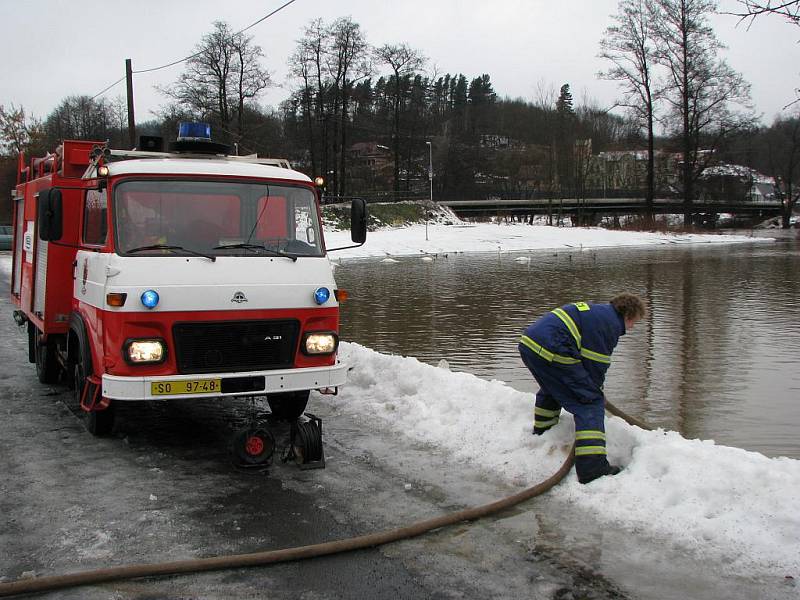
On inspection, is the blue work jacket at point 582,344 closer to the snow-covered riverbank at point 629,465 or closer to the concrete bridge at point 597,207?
the snow-covered riverbank at point 629,465

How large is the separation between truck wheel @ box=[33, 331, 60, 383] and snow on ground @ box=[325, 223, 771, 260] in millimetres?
30901

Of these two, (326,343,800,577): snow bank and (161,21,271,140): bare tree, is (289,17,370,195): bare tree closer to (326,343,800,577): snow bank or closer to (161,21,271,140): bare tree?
(161,21,271,140): bare tree

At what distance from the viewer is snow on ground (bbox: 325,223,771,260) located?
4631 cm

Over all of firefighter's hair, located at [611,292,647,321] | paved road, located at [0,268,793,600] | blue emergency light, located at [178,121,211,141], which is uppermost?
blue emergency light, located at [178,121,211,141]

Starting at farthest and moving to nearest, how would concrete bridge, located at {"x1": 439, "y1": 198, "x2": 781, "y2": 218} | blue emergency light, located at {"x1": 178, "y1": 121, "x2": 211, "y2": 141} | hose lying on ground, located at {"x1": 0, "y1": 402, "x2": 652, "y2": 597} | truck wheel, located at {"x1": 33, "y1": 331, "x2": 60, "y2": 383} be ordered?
concrete bridge, located at {"x1": 439, "y1": 198, "x2": 781, "y2": 218}
truck wheel, located at {"x1": 33, "y1": 331, "x2": 60, "y2": 383}
blue emergency light, located at {"x1": 178, "y1": 121, "x2": 211, "y2": 141}
hose lying on ground, located at {"x1": 0, "y1": 402, "x2": 652, "y2": 597}

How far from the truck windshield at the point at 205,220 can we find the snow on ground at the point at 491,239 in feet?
110

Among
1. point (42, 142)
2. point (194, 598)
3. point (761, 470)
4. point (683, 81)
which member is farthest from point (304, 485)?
point (683, 81)

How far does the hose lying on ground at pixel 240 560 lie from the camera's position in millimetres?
4367

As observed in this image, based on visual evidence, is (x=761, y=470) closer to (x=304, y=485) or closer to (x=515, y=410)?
(x=515, y=410)

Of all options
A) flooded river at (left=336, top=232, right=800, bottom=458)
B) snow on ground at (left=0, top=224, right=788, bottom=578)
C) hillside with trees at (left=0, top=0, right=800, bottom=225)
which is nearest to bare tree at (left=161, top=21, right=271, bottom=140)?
hillside with trees at (left=0, top=0, right=800, bottom=225)

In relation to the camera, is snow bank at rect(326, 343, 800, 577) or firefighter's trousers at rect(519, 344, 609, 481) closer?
snow bank at rect(326, 343, 800, 577)

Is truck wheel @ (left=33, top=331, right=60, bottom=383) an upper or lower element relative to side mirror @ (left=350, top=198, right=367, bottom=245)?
lower

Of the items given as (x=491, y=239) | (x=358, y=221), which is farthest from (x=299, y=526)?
(x=491, y=239)

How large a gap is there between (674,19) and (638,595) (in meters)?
65.2
